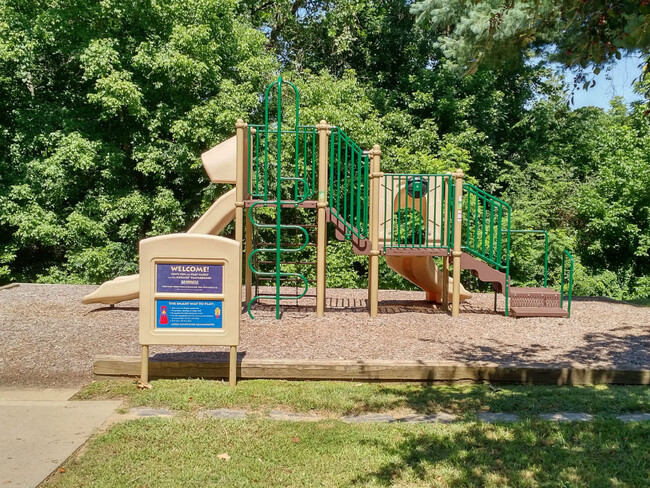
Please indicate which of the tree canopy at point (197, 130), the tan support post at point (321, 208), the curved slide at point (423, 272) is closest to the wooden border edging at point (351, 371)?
the tan support post at point (321, 208)

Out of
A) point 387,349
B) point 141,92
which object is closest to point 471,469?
point 387,349

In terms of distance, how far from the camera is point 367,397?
5598 mm

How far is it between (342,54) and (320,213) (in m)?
13.2

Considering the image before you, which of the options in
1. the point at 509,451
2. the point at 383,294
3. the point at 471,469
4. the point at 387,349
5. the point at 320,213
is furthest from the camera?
the point at 383,294

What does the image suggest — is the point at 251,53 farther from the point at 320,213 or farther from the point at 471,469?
the point at 471,469

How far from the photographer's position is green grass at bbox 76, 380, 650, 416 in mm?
5289

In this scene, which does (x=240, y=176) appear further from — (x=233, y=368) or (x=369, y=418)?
(x=369, y=418)

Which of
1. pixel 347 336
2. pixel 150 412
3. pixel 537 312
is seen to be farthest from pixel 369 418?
pixel 537 312

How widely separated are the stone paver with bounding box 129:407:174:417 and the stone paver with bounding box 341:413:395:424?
143 centimetres

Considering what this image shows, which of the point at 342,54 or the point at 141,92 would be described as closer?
the point at 141,92

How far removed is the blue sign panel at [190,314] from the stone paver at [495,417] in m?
2.52

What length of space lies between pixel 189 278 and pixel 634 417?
405cm

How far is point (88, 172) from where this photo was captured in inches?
711

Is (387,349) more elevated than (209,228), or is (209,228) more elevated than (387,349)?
(209,228)
